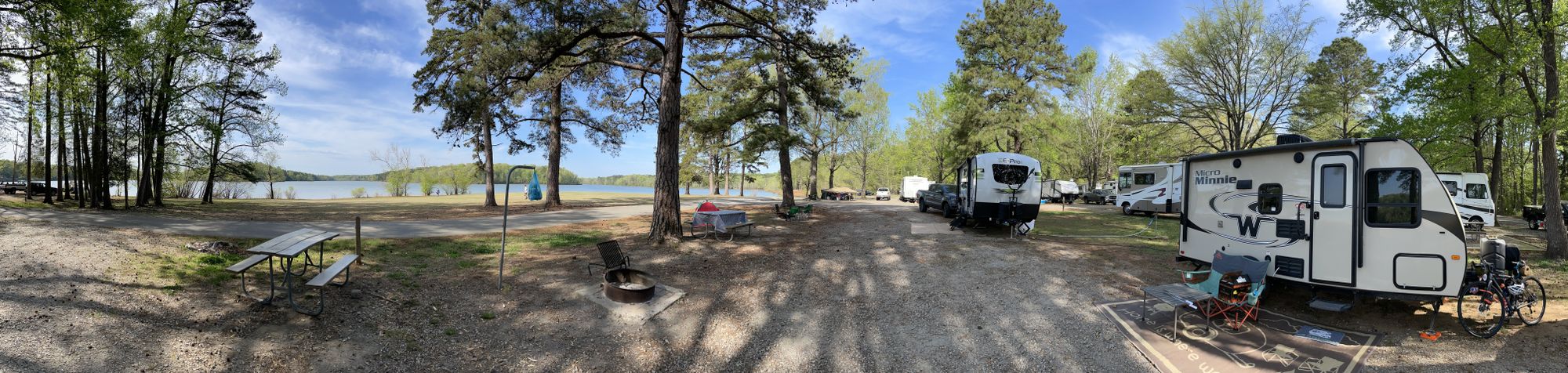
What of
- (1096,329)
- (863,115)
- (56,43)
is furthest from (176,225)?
(863,115)

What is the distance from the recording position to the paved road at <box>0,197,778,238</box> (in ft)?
33.9

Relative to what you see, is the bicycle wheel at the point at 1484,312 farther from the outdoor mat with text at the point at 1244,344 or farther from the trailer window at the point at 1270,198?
the trailer window at the point at 1270,198

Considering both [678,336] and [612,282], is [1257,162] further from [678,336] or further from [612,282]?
[612,282]

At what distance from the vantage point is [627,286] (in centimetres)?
662

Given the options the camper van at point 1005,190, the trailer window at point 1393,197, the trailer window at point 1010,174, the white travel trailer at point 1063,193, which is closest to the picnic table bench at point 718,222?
the camper van at point 1005,190

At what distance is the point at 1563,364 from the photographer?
4.38 metres

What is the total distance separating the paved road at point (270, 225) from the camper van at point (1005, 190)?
37.4 feet

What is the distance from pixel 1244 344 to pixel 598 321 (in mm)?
6522

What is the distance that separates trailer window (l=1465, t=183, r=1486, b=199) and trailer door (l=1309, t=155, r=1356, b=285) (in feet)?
63.4

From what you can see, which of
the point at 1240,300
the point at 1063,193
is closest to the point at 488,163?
the point at 1240,300

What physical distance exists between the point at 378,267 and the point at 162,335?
3246 mm

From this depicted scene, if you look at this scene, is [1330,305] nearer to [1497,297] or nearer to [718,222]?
[1497,297]

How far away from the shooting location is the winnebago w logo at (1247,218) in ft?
19.6

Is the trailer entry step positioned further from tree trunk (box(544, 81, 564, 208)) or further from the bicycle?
tree trunk (box(544, 81, 564, 208))
